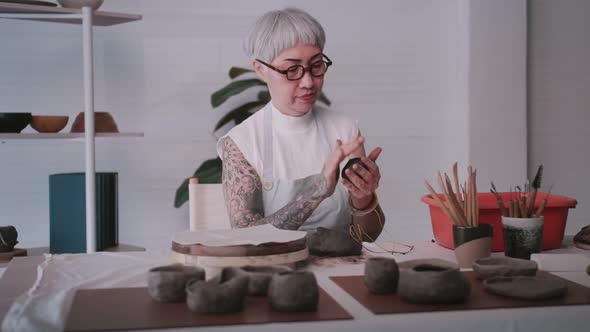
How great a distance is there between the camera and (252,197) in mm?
2260

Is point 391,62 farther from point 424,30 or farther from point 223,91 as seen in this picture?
point 223,91

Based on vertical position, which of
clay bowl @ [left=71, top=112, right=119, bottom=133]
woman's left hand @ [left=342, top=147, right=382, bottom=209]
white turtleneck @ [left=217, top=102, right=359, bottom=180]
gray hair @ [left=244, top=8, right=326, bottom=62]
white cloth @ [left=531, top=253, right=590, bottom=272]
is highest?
gray hair @ [left=244, top=8, right=326, bottom=62]

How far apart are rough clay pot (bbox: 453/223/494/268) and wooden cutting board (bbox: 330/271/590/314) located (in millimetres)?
263

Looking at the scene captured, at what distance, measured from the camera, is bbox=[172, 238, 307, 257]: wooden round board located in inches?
59.1

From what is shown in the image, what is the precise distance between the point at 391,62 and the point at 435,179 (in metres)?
0.74

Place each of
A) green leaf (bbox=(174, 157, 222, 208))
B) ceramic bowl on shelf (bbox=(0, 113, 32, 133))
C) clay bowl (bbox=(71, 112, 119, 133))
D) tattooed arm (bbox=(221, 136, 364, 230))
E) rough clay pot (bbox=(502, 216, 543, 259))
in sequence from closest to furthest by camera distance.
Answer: rough clay pot (bbox=(502, 216, 543, 259))
tattooed arm (bbox=(221, 136, 364, 230))
ceramic bowl on shelf (bbox=(0, 113, 32, 133))
clay bowl (bbox=(71, 112, 119, 133))
green leaf (bbox=(174, 157, 222, 208))

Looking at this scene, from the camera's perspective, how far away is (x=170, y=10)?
3.76m

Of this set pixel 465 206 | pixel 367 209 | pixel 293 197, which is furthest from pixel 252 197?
pixel 465 206

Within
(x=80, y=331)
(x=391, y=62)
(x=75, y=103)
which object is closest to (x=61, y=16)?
(x=75, y=103)

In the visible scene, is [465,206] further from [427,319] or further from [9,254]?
[9,254]

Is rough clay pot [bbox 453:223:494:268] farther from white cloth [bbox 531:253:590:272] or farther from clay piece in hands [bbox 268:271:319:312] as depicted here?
clay piece in hands [bbox 268:271:319:312]

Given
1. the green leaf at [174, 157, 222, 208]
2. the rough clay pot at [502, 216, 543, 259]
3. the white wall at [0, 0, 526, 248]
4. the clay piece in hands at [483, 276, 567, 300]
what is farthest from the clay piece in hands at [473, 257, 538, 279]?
the white wall at [0, 0, 526, 248]

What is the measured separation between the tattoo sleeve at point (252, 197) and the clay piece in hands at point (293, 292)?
2.78 ft

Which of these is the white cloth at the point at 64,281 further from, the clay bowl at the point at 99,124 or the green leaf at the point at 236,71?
the green leaf at the point at 236,71
